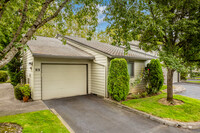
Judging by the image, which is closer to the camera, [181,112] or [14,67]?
[181,112]

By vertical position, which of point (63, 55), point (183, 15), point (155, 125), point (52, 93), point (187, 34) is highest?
point (183, 15)

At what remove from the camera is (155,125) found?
14.1ft

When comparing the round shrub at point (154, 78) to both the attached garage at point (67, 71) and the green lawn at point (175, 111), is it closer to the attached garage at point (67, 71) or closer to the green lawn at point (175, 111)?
the attached garage at point (67, 71)

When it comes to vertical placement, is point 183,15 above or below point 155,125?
above

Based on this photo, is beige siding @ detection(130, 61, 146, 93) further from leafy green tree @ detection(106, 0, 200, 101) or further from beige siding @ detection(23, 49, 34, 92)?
beige siding @ detection(23, 49, 34, 92)

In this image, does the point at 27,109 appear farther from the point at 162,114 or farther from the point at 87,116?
the point at 162,114

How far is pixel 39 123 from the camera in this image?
13.0 feet

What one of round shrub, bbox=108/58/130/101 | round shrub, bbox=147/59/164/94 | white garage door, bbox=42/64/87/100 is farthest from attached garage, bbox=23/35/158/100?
round shrub, bbox=147/59/164/94

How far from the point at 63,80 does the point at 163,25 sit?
6.10m

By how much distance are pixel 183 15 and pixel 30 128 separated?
7463 mm

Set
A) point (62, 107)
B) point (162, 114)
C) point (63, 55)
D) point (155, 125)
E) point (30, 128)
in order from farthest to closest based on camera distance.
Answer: point (63, 55) → point (62, 107) → point (162, 114) → point (155, 125) → point (30, 128)

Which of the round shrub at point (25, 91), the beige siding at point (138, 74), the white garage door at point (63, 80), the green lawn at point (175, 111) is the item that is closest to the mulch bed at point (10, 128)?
the round shrub at point (25, 91)

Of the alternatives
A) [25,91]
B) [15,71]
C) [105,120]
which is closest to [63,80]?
[25,91]

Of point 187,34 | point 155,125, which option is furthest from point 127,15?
point 155,125
